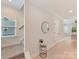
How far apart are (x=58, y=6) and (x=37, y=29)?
1.01 meters

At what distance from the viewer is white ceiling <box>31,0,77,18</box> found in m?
3.03

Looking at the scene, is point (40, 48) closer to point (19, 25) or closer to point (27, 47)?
point (27, 47)

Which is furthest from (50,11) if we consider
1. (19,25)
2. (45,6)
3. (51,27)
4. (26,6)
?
(19,25)

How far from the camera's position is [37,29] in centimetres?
370

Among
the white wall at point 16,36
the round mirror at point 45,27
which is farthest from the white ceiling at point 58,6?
the white wall at point 16,36

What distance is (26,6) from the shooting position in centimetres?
351

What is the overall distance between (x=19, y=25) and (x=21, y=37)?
0.36 m

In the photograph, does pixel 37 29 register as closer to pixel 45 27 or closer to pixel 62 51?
pixel 45 27

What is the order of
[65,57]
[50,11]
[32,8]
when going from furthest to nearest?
1. [32,8]
2. [50,11]
3. [65,57]

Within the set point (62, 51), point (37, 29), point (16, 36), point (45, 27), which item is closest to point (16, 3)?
point (16, 36)

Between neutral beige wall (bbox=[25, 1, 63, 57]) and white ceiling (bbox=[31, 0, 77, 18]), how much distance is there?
15 centimetres

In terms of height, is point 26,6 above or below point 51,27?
above

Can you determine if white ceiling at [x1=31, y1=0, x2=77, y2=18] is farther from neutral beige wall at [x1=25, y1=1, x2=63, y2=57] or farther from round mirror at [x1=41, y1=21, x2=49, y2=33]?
round mirror at [x1=41, y1=21, x2=49, y2=33]

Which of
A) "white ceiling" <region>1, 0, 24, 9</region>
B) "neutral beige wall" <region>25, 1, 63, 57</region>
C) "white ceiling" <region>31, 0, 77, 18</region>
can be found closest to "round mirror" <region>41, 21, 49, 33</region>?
"neutral beige wall" <region>25, 1, 63, 57</region>
